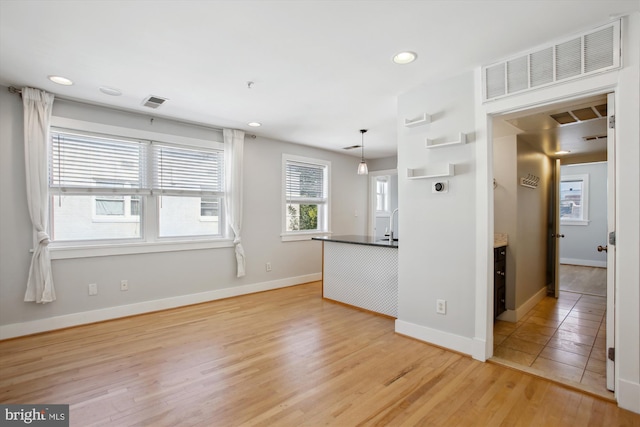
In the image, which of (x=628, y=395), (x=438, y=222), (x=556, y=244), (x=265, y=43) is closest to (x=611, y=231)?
(x=628, y=395)

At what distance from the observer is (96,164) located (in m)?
3.63

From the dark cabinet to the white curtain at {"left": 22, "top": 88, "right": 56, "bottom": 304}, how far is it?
15.4ft

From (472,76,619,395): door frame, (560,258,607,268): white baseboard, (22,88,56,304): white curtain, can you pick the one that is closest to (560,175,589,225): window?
(560,258,607,268): white baseboard

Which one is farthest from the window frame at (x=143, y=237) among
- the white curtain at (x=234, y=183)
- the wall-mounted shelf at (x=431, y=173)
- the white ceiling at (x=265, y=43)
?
the wall-mounted shelf at (x=431, y=173)

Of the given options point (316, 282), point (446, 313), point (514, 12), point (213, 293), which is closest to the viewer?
point (514, 12)

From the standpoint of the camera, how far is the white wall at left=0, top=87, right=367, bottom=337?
10.2 ft

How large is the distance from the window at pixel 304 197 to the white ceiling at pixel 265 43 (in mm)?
2135

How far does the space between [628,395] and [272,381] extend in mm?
2347

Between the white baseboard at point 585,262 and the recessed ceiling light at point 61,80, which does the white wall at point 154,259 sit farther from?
the white baseboard at point 585,262

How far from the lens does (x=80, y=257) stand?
347 cm

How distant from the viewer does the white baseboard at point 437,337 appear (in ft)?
8.96

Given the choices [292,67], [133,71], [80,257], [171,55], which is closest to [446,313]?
[292,67]

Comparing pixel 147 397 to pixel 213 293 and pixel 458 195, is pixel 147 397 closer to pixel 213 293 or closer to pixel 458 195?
pixel 213 293

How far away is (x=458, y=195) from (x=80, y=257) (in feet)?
13.3
